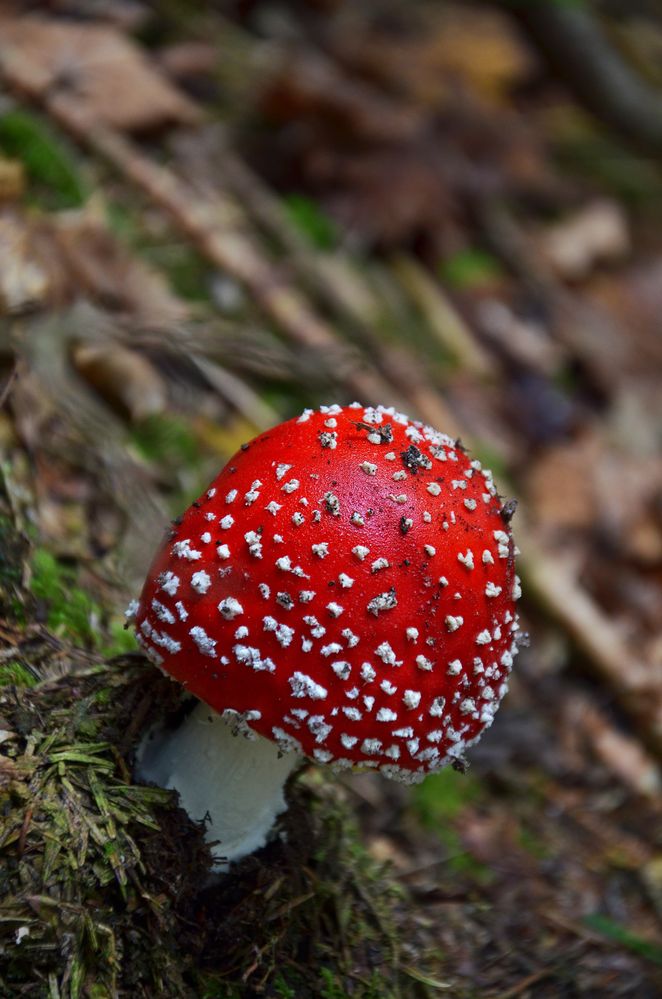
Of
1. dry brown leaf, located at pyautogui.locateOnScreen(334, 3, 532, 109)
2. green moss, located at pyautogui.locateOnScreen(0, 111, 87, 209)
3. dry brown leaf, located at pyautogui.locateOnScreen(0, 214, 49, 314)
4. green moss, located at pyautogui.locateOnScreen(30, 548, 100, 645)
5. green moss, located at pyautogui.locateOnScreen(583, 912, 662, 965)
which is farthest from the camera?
dry brown leaf, located at pyautogui.locateOnScreen(334, 3, 532, 109)

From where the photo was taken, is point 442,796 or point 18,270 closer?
point 18,270

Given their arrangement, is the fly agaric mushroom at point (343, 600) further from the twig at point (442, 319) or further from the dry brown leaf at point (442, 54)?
the dry brown leaf at point (442, 54)

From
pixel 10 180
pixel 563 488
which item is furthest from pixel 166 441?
pixel 563 488

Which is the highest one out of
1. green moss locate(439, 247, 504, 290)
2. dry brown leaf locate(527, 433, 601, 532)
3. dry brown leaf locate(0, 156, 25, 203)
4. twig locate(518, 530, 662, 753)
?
dry brown leaf locate(0, 156, 25, 203)

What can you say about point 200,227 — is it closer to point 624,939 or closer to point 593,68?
point 624,939

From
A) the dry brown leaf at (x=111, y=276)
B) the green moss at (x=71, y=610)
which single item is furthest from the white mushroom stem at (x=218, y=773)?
A: the dry brown leaf at (x=111, y=276)

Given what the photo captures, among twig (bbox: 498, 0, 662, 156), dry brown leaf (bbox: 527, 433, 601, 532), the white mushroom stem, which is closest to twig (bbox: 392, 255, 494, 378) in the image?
dry brown leaf (bbox: 527, 433, 601, 532)

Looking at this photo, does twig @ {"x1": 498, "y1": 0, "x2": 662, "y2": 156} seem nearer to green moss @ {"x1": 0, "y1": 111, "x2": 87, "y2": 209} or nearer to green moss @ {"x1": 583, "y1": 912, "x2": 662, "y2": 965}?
green moss @ {"x1": 0, "y1": 111, "x2": 87, "y2": 209}
